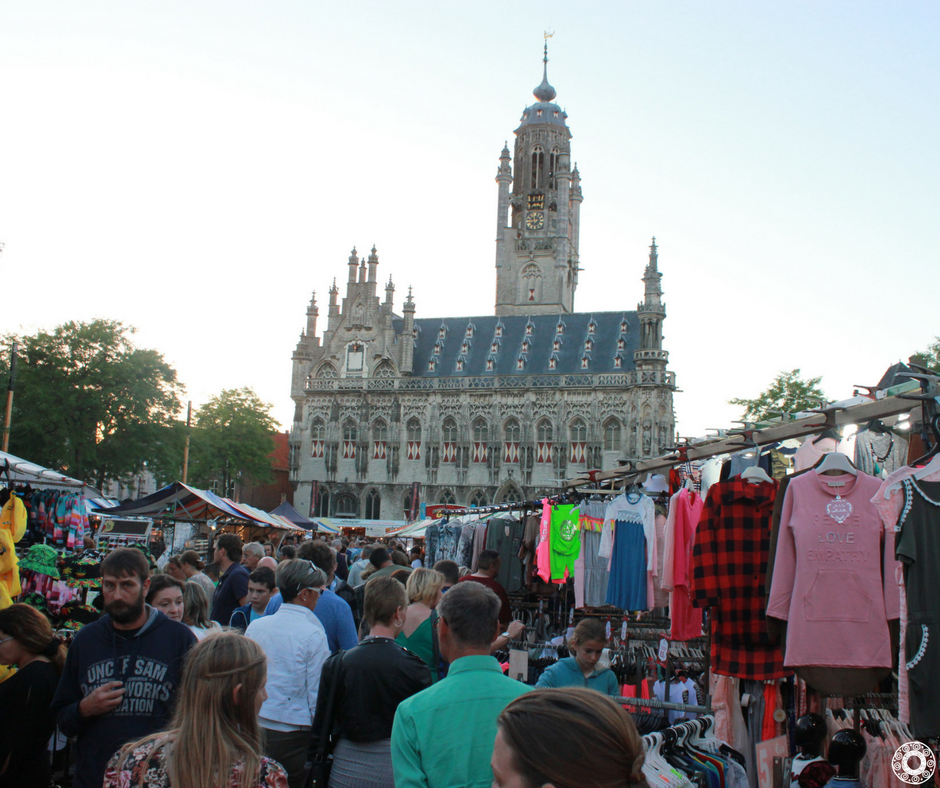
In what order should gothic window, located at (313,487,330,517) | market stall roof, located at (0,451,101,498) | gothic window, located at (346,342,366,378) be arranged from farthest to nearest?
gothic window, located at (346,342,366,378) < gothic window, located at (313,487,330,517) < market stall roof, located at (0,451,101,498)

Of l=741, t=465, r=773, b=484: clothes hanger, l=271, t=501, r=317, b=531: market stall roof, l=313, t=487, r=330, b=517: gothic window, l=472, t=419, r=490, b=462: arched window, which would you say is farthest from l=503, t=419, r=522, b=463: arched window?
l=741, t=465, r=773, b=484: clothes hanger

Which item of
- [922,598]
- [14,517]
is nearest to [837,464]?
[922,598]

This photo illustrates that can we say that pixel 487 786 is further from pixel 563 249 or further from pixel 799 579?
pixel 563 249

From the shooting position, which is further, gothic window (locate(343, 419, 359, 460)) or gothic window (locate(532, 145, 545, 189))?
gothic window (locate(532, 145, 545, 189))

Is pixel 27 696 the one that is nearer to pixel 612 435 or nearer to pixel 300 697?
pixel 300 697

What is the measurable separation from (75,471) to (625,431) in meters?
28.1

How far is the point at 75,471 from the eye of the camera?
123 feet

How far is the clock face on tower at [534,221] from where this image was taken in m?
59.0

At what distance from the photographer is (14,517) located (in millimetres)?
9578

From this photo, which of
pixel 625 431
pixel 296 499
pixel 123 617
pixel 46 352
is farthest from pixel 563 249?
pixel 123 617

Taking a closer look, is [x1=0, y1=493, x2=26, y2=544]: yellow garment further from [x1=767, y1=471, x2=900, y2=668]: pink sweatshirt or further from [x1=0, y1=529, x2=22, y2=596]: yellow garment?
[x1=767, y1=471, x2=900, y2=668]: pink sweatshirt

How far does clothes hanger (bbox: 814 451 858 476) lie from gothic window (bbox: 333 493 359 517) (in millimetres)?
47186

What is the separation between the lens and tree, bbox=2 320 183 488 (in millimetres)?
36688

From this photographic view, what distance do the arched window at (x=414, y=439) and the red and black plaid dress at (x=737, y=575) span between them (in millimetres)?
44828
